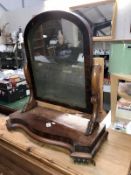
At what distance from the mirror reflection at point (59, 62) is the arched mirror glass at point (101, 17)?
105 cm

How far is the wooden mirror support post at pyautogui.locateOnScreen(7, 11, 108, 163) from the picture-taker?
2.08 ft

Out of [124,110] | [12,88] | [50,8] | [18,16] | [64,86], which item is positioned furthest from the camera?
[18,16]

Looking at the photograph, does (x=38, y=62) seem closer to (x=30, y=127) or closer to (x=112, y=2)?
(x=30, y=127)

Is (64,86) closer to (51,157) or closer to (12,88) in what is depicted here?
(51,157)

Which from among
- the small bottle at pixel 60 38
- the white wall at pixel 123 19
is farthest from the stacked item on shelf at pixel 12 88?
the white wall at pixel 123 19

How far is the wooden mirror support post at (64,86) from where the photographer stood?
2.08 feet

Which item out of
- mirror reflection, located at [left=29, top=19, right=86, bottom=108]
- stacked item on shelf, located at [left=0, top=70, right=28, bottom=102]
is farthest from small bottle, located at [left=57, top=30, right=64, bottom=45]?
stacked item on shelf, located at [left=0, top=70, right=28, bottom=102]

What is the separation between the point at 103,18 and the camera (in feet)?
5.65

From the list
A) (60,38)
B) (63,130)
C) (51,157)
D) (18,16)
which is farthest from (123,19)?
(18,16)

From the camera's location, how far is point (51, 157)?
66 centimetres

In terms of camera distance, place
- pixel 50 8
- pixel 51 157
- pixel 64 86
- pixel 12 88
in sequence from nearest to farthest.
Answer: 1. pixel 51 157
2. pixel 64 86
3. pixel 12 88
4. pixel 50 8

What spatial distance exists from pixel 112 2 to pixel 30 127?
4.89 feet

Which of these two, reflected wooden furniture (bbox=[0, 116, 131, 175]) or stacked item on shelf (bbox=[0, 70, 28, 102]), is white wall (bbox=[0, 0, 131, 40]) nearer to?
stacked item on shelf (bbox=[0, 70, 28, 102])

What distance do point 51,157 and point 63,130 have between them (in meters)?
0.11
